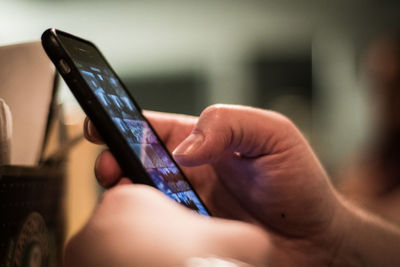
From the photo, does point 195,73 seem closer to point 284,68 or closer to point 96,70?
point 284,68

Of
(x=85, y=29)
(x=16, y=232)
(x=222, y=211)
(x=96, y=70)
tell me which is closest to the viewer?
(x=16, y=232)

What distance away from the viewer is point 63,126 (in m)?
0.51

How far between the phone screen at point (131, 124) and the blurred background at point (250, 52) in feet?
6.40

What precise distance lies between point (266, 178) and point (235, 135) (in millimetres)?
81

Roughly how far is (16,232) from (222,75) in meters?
A: 2.38

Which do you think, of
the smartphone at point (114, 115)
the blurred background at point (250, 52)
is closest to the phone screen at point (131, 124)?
the smartphone at point (114, 115)

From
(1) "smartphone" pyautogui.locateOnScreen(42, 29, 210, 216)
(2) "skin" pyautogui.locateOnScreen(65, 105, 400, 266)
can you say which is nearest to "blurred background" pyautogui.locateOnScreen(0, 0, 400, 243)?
(2) "skin" pyautogui.locateOnScreen(65, 105, 400, 266)

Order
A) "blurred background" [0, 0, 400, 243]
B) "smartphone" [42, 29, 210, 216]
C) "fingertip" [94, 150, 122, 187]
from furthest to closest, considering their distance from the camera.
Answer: "blurred background" [0, 0, 400, 243] → "fingertip" [94, 150, 122, 187] → "smartphone" [42, 29, 210, 216]

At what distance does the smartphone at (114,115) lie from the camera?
0.38 meters

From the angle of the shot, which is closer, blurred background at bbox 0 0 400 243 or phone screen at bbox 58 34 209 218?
phone screen at bbox 58 34 209 218

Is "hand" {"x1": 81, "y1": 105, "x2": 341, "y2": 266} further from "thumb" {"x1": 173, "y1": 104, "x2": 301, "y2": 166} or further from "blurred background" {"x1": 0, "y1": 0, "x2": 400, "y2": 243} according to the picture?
"blurred background" {"x1": 0, "y1": 0, "x2": 400, "y2": 243}

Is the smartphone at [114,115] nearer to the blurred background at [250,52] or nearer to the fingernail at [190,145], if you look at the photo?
the fingernail at [190,145]

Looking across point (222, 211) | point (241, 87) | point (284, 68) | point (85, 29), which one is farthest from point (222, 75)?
point (222, 211)

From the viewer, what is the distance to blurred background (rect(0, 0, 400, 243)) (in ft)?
8.18
